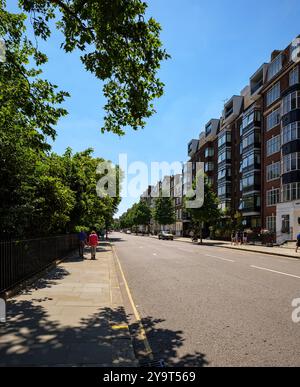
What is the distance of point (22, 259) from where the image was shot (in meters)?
11.9

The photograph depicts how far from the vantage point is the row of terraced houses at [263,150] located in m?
44.8

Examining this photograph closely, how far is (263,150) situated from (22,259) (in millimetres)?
48156

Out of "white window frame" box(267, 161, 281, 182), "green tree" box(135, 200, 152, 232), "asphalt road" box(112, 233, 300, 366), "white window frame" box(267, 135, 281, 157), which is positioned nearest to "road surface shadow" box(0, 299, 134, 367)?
"asphalt road" box(112, 233, 300, 366)

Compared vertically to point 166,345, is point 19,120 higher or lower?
higher

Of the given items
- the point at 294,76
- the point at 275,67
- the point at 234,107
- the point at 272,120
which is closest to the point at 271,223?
the point at 272,120

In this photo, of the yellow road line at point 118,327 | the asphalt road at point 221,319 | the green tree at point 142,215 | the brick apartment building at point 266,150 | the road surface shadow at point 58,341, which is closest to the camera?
the road surface shadow at point 58,341

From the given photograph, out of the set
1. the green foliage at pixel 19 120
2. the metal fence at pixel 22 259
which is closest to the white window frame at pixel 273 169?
the metal fence at pixel 22 259

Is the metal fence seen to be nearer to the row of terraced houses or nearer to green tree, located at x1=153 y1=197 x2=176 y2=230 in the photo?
the row of terraced houses

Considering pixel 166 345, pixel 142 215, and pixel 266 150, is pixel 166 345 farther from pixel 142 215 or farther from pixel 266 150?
pixel 142 215

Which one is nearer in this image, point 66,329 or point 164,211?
point 66,329

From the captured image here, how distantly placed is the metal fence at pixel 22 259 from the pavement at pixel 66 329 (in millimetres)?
586

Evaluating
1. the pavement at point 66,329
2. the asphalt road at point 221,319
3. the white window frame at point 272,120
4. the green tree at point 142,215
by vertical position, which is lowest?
the asphalt road at point 221,319

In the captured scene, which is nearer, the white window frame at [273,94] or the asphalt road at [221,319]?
the asphalt road at [221,319]

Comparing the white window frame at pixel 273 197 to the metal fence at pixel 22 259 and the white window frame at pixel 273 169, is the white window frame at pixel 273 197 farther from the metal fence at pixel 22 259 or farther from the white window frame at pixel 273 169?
the metal fence at pixel 22 259
